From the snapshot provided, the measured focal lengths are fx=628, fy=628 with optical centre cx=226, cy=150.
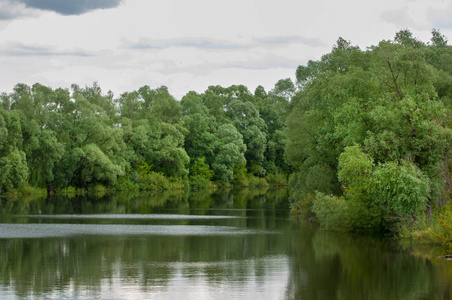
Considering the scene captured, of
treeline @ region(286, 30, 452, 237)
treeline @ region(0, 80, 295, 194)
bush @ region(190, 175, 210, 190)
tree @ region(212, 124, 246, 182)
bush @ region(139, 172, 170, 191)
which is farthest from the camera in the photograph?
tree @ region(212, 124, 246, 182)

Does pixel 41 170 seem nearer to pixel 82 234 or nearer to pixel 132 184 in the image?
pixel 132 184

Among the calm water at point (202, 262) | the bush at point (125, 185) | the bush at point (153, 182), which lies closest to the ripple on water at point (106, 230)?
the calm water at point (202, 262)

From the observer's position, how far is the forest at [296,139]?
33.9 m

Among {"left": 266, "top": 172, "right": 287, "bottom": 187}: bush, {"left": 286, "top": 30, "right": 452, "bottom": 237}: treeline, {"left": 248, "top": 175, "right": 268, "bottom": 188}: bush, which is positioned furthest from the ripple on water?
{"left": 266, "top": 172, "right": 287, "bottom": 187}: bush

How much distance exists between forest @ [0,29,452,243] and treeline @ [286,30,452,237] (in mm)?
78

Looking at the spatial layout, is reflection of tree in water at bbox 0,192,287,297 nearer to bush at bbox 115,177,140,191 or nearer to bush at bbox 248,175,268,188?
bush at bbox 115,177,140,191

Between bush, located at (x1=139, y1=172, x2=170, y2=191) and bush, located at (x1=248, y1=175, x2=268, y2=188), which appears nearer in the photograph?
bush, located at (x1=139, y1=172, x2=170, y2=191)

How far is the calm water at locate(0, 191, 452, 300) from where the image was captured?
21.0m

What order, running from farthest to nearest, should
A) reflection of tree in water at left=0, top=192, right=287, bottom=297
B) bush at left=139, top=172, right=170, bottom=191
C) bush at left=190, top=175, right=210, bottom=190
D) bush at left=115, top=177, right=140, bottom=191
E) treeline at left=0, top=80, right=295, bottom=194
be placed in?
A: bush at left=190, top=175, right=210, bottom=190 < bush at left=139, top=172, right=170, bottom=191 < bush at left=115, top=177, right=140, bottom=191 < treeline at left=0, top=80, right=295, bottom=194 < reflection of tree in water at left=0, top=192, right=287, bottom=297

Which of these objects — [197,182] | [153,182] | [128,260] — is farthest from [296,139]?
[197,182]

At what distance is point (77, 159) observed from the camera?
75750 millimetres

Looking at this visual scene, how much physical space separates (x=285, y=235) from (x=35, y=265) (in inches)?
649

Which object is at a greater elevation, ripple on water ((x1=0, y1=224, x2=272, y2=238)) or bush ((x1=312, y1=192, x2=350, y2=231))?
bush ((x1=312, y1=192, x2=350, y2=231))

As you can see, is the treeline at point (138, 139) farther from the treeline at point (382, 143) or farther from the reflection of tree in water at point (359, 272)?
the reflection of tree in water at point (359, 272)
